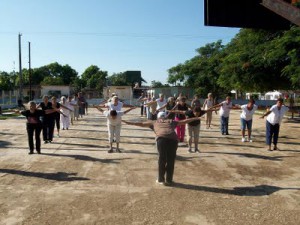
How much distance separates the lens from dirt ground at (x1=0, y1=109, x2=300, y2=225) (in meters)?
5.76

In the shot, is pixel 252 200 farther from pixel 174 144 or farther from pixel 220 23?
pixel 220 23

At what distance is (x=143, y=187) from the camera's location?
7.39m

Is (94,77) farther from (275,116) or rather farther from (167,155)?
(167,155)

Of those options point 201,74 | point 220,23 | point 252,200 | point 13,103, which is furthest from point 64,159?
point 201,74

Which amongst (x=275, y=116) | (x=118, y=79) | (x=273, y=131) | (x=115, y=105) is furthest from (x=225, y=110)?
(x=118, y=79)

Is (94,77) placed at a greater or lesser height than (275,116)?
greater

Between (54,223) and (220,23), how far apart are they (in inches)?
158

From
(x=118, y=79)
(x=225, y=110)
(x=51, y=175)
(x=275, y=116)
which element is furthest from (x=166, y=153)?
(x=118, y=79)

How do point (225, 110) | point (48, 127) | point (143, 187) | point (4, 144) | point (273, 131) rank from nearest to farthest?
point (143, 187)
point (273, 131)
point (4, 144)
point (48, 127)
point (225, 110)

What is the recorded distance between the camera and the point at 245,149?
12.4 metres

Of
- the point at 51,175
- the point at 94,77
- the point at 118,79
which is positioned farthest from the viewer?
the point at 94,77

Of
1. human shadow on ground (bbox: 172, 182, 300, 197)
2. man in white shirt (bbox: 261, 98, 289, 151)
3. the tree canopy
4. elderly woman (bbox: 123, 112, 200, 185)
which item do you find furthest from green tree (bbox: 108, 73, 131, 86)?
human shadow on ground (bbox: 172, 182, 300, 197)

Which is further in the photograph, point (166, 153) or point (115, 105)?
point (115, 105)

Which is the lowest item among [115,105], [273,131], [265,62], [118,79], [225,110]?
[273,131]
